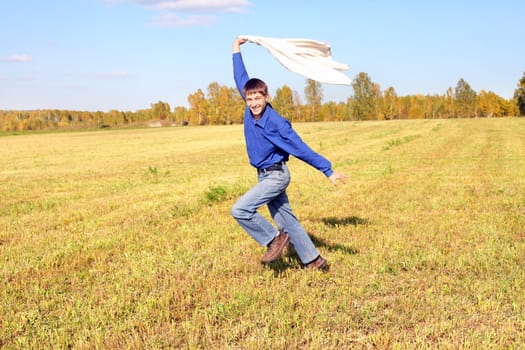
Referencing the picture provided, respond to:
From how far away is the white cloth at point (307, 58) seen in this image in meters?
5.80

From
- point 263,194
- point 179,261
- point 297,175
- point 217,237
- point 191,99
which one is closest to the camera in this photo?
point 263,194

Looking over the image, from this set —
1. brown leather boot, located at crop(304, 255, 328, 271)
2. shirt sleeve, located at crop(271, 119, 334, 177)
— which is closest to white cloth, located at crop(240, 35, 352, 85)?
shirt sleeve, located at crop(271, 119, 334, 177)

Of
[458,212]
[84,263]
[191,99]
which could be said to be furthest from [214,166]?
[191,99]

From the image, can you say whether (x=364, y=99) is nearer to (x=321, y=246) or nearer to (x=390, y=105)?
(x=390, y=105)

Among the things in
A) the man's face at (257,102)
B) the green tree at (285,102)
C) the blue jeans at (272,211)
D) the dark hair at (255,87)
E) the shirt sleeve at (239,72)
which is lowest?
the blue jeans at (272,211)

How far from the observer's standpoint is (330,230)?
26.1 feet

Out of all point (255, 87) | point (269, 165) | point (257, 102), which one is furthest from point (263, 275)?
point (255, 87)

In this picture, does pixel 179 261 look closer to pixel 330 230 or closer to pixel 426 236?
pixel 330 230

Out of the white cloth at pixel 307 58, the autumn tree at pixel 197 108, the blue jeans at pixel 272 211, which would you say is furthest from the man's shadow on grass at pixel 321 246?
the autumn tree at pixel 197 108

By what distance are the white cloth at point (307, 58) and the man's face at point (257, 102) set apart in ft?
2.27

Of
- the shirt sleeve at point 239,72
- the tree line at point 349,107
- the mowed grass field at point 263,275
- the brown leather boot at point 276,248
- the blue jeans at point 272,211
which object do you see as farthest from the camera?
the tree line at point 349,107

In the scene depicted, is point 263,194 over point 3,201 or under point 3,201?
over

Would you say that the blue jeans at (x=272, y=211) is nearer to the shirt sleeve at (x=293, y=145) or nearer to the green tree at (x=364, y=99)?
the shirt sleeve at (x=293, y=145)

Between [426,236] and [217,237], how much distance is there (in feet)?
10.7
